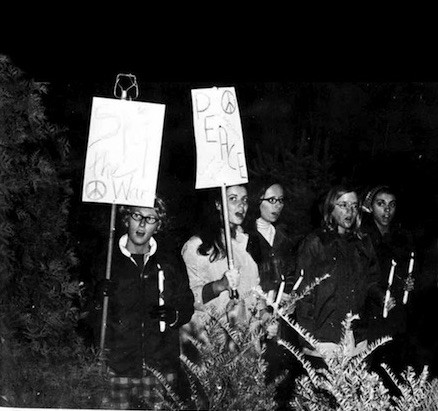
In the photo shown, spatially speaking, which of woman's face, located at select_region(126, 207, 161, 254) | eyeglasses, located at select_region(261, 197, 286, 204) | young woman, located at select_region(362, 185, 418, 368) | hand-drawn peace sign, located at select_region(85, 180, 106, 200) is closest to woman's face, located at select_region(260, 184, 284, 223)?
eyeglasses, located at select_region(261, 197, 286, 204)

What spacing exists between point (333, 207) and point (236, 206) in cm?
52

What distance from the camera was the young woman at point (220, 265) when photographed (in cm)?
550

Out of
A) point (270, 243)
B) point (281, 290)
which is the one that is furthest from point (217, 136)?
point (281, 290)

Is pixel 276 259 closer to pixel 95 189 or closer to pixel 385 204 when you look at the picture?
pixel 385 204

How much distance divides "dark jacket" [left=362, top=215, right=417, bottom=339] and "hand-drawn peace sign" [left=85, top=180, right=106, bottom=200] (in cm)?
143

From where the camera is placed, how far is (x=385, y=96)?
5426 mm

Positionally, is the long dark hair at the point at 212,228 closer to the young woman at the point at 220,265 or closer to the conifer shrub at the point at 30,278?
the young woman at the point at 220,265

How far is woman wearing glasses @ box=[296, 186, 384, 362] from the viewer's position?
5.49 metres

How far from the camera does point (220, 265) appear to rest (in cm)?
552

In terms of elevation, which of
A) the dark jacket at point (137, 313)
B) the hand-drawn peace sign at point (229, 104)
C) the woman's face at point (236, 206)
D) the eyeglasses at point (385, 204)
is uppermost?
the hand-drawn peace sign at point (229, 104)

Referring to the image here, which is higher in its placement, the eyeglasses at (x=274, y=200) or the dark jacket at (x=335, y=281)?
the eyeglasses at (x=274, y=200)

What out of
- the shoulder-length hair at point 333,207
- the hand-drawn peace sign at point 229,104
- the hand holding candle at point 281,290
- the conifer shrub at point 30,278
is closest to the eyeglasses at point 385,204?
the shoulder-length hair at point 333,207

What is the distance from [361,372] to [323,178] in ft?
4.85

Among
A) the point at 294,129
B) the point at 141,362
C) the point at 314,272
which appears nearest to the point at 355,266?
the point at 314,272
